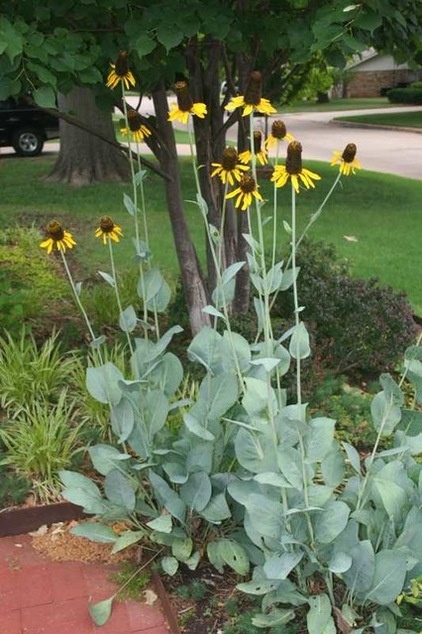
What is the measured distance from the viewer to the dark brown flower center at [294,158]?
221 cm

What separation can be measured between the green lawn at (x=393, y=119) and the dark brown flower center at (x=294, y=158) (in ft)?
85.6

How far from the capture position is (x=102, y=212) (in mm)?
10219

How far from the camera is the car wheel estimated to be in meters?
17.0

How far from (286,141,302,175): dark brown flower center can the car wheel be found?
15709mm

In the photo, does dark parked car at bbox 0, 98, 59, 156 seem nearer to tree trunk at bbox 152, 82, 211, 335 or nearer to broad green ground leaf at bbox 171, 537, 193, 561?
tree trunk at bbox 152, 82, 211, 335

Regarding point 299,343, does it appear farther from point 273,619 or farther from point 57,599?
point 57,599

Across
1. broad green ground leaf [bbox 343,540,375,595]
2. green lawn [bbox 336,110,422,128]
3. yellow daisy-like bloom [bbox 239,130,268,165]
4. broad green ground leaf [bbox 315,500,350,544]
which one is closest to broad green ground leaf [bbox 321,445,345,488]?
broad green ground leaf [bbox 315,500,350,544]

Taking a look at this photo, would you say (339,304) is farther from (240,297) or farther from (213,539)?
(213,539)

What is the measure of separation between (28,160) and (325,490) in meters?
15.1

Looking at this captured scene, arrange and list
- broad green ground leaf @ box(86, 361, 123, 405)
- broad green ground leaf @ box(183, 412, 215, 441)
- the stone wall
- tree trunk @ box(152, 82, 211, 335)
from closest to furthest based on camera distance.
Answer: broad green ground leaf @ box(183, 412, 215, 441), broad green ground leaf @ box(86, 361, 123, 405), tree trunk @ box(152, 82, 211, 335), the stone wall

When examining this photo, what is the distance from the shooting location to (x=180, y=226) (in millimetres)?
4609

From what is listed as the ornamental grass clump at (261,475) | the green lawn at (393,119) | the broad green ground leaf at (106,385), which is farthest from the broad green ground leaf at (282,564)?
the green lawn at (393,119)

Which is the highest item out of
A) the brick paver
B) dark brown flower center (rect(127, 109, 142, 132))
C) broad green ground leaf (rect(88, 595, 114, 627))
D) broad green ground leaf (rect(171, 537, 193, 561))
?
dark brown flower center (rect(127, 109, 142, 132))

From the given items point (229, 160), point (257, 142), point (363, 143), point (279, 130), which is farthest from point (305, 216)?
point (363, 143)
